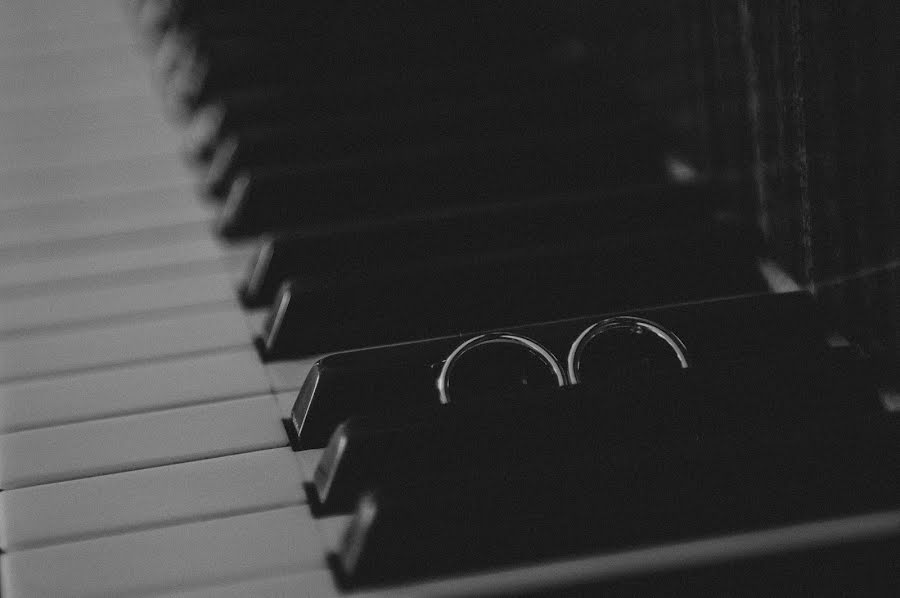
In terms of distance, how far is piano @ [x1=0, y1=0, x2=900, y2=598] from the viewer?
88 centimetres

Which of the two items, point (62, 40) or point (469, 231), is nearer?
point (469, 231)

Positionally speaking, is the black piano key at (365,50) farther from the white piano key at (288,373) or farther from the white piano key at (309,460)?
the white piano key at (309,460)

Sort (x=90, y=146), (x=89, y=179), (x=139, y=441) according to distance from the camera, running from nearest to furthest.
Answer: (x=139, y=441) < (x=89, y=179) < (x=90, y=146)

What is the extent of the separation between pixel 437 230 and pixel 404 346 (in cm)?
31

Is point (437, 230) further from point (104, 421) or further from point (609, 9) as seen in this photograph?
point (609, 9)

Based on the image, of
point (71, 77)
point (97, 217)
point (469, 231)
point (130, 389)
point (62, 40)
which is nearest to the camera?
point (130, 389)

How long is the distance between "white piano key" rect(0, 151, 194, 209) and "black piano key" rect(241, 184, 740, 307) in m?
0.39

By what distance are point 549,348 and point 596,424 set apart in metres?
0.14

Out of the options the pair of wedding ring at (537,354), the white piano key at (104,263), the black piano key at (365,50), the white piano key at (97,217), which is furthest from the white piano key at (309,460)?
the black piano key at (365,50)

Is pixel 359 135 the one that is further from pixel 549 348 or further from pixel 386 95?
pixel 549 348

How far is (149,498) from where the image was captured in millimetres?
999

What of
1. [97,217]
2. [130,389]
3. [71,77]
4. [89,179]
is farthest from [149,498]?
[71,77]

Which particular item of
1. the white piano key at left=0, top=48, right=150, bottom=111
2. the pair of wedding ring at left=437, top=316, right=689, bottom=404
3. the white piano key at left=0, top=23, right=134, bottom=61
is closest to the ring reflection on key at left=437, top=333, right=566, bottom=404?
the pair of wedding ring at left=437, top=316, right=689, bottom=404

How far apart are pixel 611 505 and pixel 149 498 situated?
1.11ft
